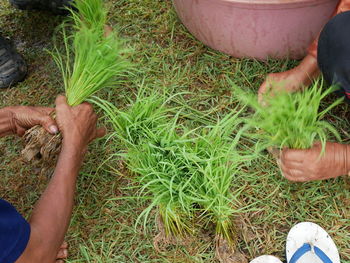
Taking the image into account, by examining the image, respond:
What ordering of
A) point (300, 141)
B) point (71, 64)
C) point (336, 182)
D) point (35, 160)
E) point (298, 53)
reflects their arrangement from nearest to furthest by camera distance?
point (300, 141)
point (336, 182)
point (35, 160)
point (298, 53)
point (71, 64)

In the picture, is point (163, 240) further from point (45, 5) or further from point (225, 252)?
point (45, 5)

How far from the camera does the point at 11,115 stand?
1561mm

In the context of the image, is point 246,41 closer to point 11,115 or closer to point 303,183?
point 303,183

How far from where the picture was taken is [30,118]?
5.01ft

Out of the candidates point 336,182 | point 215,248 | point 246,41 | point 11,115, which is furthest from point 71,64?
point 336,182

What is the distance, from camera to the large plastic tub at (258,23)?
1.58 metres

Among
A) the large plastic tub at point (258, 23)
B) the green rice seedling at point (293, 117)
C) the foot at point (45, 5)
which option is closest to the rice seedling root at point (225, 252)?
the green rice seedling at point (293, 117)

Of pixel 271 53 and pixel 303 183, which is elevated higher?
pixel 271 53

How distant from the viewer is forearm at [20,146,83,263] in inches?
47.2

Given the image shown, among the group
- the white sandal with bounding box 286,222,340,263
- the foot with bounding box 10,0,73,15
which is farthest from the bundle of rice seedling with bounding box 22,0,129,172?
the white sandal with bounding box 286,222,340,263

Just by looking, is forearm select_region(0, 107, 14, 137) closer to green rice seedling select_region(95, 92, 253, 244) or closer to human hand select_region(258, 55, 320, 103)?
green rice seedling select_region(95, 92, 253, 244)

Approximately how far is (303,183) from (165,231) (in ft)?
1.96

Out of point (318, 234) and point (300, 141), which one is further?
point (318, 234)

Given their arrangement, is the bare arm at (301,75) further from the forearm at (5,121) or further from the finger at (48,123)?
the forearm at (5,121)
